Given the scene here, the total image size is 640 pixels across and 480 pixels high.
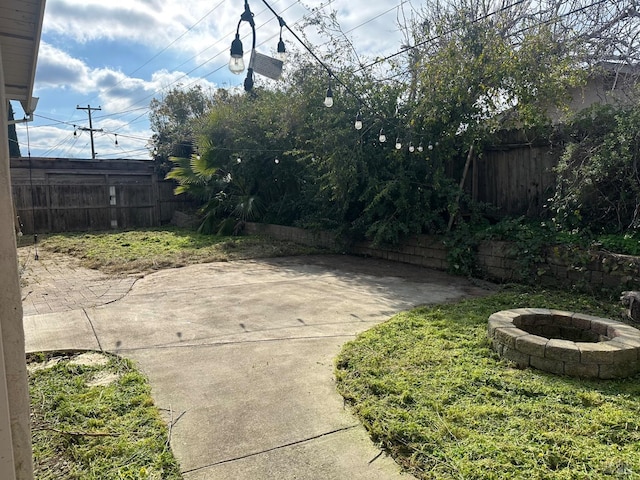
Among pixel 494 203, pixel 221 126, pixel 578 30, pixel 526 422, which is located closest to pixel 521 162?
pixel 494 203

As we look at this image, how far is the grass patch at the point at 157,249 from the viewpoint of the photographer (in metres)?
7.61

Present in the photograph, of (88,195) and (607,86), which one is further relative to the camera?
(88,195)

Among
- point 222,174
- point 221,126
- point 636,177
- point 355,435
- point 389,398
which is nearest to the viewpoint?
point 355,435

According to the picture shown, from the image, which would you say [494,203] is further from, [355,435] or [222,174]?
[222,174]

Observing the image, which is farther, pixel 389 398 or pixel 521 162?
pixel 521 162

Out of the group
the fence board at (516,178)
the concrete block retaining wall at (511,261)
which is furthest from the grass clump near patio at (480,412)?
the fence board at (516,178)

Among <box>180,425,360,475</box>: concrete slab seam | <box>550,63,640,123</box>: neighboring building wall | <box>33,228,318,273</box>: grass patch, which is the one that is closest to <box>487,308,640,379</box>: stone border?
<box>180,425,360,475</box>: concrete slab seam

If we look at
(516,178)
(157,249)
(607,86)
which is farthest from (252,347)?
(607,86)

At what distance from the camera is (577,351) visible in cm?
275

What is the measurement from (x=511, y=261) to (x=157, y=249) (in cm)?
689

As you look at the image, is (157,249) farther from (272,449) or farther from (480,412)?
(480,412)

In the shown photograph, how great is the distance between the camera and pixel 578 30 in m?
7.46

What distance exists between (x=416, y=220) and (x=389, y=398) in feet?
15.9

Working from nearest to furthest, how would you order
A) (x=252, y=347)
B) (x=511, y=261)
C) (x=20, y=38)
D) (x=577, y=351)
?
1. (x=20, y=38)
2. (x=577, y=351)
3. (x=252, y=347)
4. (x=511, y=261)
